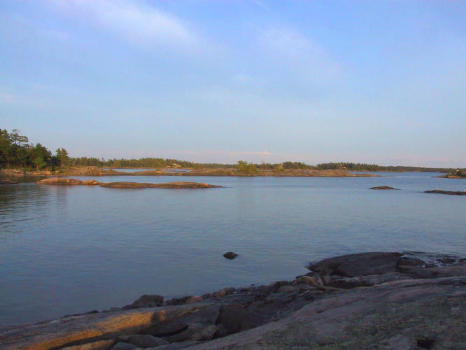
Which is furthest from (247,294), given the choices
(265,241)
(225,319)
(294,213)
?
(294,213)

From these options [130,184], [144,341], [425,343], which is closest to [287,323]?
[425,343]

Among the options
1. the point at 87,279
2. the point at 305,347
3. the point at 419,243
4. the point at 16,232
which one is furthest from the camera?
the point at 16,232

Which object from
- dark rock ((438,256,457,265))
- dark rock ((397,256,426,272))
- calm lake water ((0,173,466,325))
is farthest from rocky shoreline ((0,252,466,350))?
dark rock ((438,256,457,265))

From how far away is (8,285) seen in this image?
40.5ft

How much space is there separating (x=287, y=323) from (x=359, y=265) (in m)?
9.00

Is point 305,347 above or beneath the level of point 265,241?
above

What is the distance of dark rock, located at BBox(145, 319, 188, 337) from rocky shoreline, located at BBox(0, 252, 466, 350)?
0.02 metres

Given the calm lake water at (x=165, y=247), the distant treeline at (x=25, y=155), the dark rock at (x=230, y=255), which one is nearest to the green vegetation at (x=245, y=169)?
the distant treeline at (x=25, y=155)

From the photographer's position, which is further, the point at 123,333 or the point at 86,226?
the point at 86,226

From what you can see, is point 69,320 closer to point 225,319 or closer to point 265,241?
point 225,319

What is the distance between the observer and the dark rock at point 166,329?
291 inches

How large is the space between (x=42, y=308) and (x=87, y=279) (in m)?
2.72

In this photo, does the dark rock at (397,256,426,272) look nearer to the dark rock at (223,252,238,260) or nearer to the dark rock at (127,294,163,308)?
the dark rock at (223,252,238,260)

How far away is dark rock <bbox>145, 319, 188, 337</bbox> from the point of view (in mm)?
7402
